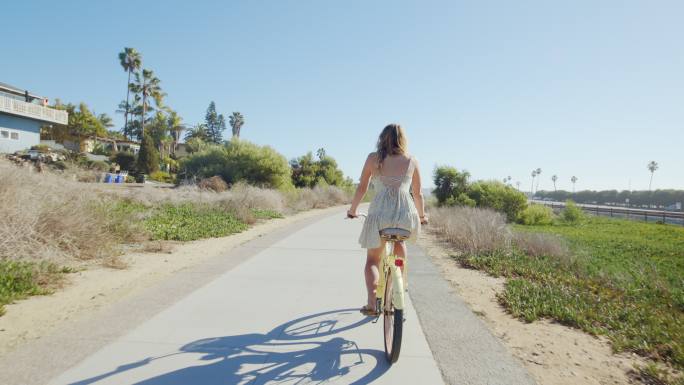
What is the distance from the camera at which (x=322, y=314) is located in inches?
181

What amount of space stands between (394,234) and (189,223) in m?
9.68

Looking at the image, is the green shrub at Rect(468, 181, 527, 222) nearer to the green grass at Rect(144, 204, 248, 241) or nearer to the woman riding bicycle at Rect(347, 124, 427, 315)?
the green grass at Rect(144, 204, 248, 241)

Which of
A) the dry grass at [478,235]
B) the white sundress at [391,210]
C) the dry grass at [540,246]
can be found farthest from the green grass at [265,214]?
the white sundress at [391,210]

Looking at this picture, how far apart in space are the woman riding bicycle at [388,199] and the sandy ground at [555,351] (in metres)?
1.55

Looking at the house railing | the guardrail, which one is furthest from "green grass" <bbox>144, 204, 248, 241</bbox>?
the guardrail

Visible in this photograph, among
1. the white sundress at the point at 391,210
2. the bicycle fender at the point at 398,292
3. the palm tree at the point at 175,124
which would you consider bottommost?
the bicycle fender at the point at 398,292

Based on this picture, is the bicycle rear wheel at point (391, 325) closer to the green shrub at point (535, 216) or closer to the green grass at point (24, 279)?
the green grass at point (24, 279)

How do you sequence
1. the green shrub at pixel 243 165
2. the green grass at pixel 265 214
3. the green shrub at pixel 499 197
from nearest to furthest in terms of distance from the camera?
1. the green grass at pixel 265 214
2. the green shrub at pixel 499 197
3. the green shrub at pixel 243 165

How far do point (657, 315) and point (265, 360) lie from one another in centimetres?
508

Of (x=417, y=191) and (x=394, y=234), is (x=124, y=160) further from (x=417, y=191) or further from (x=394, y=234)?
(x=394, y=234)

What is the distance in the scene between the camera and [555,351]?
12.6ft

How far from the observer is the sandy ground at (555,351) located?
3311mm

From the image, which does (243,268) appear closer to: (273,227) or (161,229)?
(161,229)

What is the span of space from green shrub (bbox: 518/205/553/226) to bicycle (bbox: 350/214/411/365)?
21.6 m
